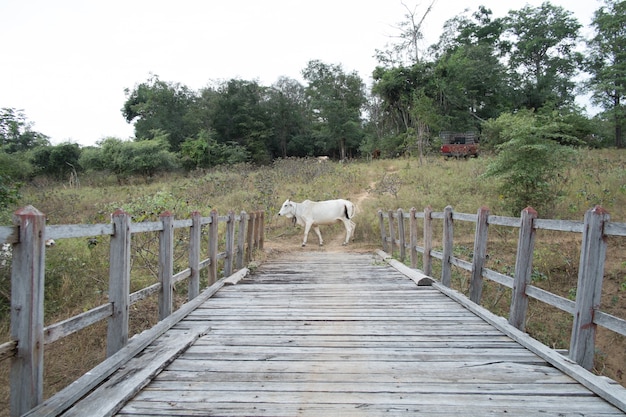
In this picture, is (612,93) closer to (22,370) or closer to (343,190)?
(343,190)

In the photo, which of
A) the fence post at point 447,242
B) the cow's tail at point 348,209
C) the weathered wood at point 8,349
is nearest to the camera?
the weathered wood at point 8,349

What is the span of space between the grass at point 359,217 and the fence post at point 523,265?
196cm

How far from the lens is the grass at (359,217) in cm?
689

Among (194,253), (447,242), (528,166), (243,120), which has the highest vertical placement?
(243,120)

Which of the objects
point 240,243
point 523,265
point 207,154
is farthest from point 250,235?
point 207,154

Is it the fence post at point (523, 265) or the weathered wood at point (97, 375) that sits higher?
the fence post at point (523, 265)

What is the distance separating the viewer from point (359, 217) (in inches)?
582

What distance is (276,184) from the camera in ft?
63.4

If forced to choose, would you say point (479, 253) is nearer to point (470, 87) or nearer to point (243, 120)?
point (470, 87)

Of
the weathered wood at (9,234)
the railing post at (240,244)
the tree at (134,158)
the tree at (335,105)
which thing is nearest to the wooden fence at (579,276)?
the weathered wood at (9,234)

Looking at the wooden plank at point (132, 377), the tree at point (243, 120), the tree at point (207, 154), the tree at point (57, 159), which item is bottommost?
the wooden plank at point (132, 377)

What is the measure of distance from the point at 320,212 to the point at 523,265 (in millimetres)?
9488

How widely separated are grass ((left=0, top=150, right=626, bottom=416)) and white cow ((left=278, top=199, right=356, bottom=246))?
1.14m

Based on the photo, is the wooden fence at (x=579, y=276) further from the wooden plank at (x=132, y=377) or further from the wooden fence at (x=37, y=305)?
the wooden fence at (x=37, y=305)
